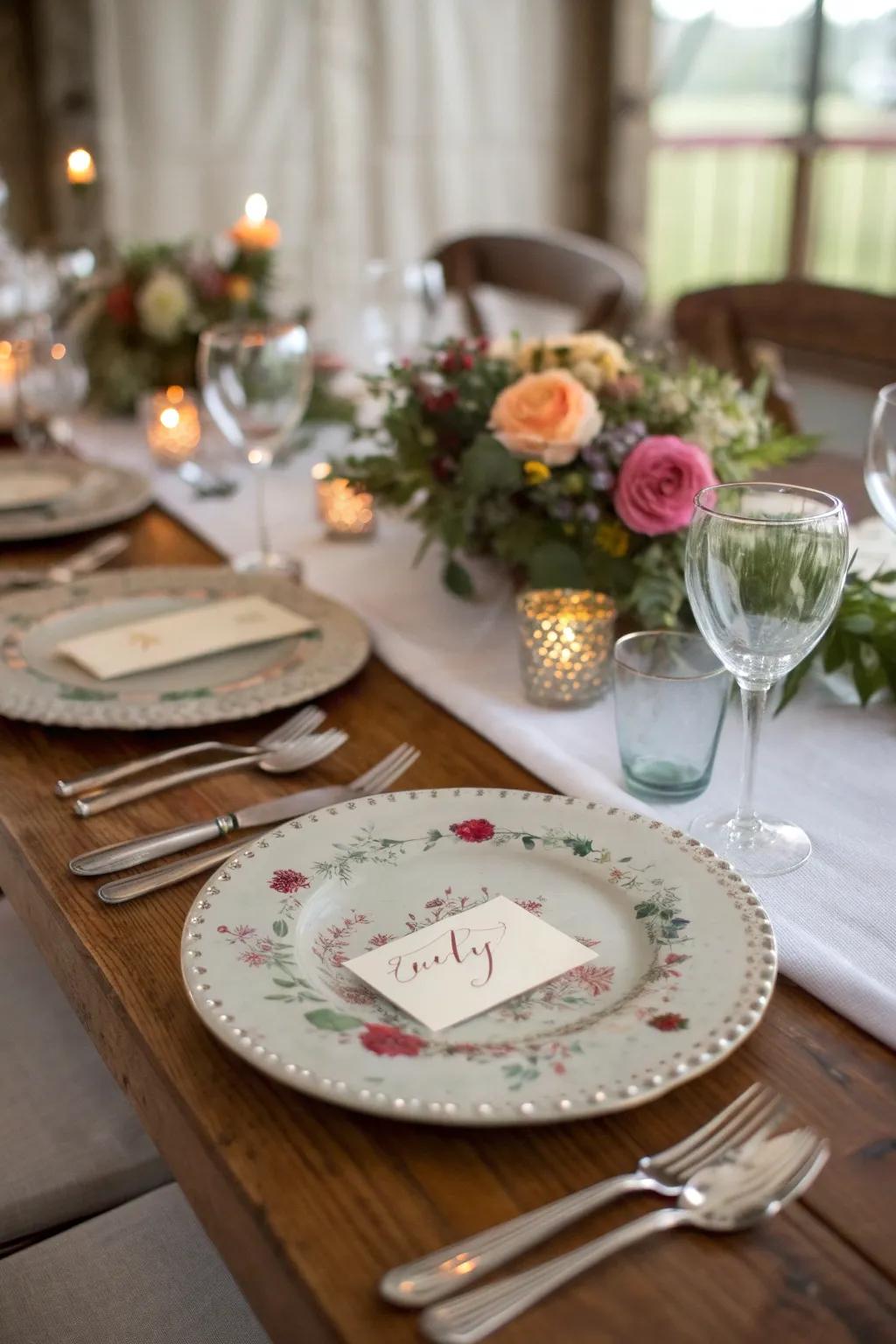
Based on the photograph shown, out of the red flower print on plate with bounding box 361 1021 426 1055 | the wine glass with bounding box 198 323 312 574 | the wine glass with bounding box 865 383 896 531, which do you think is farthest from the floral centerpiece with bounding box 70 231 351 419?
the red flower print on plate with bounding box 361 1021 426 1055

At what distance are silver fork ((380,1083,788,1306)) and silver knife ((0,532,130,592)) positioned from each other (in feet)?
2.85

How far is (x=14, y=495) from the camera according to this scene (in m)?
1.48

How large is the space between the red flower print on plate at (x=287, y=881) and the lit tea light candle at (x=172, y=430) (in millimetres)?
1059

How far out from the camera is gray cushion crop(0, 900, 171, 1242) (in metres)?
0.89

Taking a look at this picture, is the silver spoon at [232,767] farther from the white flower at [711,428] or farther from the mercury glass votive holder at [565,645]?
the white flower at [711,428]

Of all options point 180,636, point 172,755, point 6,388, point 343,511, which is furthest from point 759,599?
point 6,388

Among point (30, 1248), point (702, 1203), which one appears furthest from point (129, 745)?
point (702, 1203)

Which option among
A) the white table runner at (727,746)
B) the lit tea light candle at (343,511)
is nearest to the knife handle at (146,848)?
the white table runner at (727,746)

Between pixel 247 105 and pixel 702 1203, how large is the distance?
373 centimetres

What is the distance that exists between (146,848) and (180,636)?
0.32 metres

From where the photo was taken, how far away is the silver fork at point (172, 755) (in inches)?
34.4

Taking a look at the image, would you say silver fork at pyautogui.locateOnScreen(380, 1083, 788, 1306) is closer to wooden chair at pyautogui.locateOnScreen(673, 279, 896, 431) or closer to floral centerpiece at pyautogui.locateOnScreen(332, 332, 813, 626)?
floral centerpiece at pyautogui.locateOnScreen(332, 332, 813, 626)

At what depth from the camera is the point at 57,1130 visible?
0.95 meters

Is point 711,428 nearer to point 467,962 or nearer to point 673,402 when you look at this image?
point 673,402
